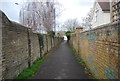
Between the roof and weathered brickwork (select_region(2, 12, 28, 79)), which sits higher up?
the roof

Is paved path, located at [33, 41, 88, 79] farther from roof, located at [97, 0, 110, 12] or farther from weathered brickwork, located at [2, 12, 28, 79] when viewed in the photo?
roof, located at [97, 0, 110, 12]

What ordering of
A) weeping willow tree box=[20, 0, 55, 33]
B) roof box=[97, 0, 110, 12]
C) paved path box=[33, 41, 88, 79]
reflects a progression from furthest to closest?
1. weeping willow tree box=[20, 0, 55, 33]
2. roof box=[97, 0, 110, 12]
3. paved path box=[33, 41, 88, 79]

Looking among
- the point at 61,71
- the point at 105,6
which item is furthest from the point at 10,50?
the point at 105,6

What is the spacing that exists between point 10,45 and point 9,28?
24.1 inches

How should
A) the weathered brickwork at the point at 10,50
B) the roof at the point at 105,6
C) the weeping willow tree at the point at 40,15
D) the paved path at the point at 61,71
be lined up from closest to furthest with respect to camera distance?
the weathered brickwork at the point at 10,50 < the paved path at the point at 61,71 < the roof at the point at 105,6 < the weeping willow tree at the point at 40,15

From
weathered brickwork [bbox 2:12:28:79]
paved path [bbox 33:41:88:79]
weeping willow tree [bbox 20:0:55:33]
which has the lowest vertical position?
paved path [bbox 33:41:88:79]

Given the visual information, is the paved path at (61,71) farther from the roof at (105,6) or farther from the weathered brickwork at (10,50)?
the roof at (105,6)

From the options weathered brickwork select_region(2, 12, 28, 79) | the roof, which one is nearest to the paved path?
weathered brickwork select_region(2, 12, 28, 79)

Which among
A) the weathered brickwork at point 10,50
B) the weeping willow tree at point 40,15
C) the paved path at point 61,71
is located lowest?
the paved path at point 61,71

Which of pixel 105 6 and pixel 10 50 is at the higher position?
pixel 105 6

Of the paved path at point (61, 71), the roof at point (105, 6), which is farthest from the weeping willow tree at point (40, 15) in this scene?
the paved path at point (61, 71)

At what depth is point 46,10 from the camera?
24109 millimetres

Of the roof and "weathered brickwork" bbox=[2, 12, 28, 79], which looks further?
the roof

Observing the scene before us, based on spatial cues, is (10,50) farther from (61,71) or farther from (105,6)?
(105,6)
